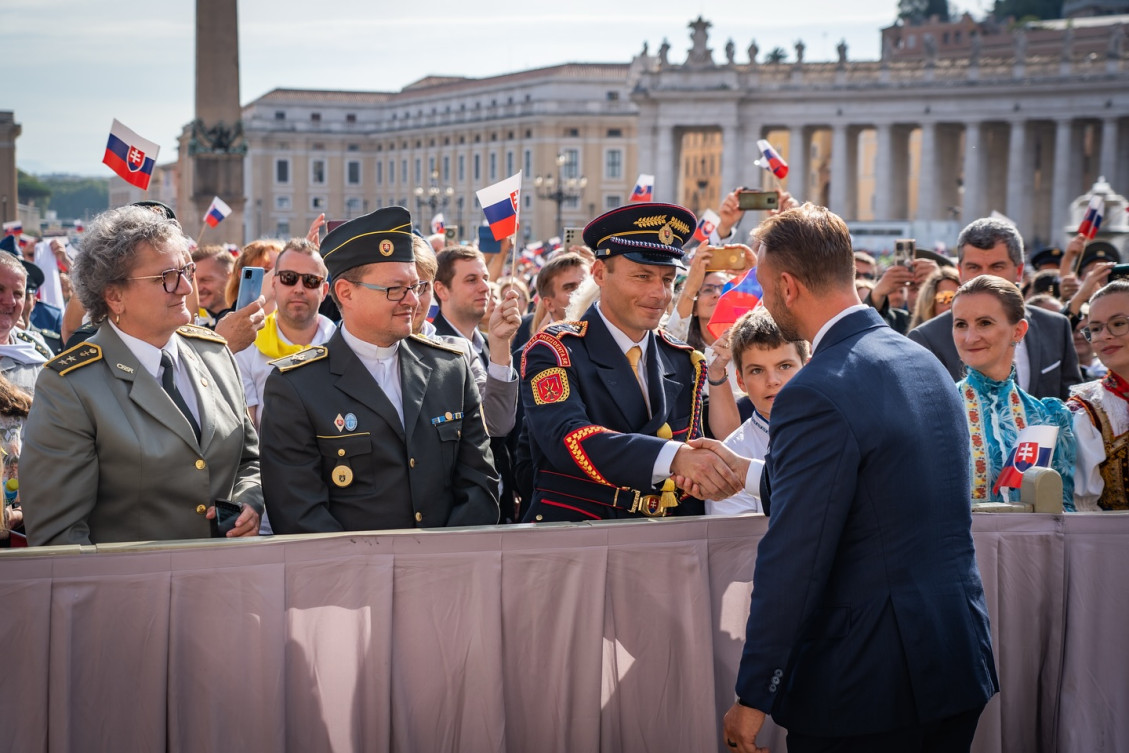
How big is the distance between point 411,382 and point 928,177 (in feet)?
210

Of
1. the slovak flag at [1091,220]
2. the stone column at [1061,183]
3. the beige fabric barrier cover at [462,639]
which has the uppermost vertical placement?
the stone column at [1061,183]

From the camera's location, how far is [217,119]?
20.2 m

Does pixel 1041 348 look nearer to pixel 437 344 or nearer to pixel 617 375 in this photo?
pixel 617 375

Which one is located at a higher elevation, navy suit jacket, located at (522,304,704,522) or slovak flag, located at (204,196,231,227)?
slovak flag, located at (204,196,231,227)

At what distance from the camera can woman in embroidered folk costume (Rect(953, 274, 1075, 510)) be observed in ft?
15.4

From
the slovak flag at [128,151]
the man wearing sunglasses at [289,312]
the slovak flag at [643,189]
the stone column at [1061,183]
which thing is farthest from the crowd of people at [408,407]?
the stone column at [1061,183]

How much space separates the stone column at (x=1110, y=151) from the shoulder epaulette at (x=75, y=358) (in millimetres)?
64596

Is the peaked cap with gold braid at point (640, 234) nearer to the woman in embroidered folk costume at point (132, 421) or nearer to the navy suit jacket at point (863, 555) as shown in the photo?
the navy suit jacket at point (863, 555)

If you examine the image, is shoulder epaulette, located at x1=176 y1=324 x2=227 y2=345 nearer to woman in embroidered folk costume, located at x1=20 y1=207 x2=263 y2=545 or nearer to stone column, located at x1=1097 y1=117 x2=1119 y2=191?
woman in embroidered folk costume, located at x1=20 y1=207 x2=263 y2=545

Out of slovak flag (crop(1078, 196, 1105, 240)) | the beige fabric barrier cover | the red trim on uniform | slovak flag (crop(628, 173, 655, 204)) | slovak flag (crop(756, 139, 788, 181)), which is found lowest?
the beige fabric barrier cover

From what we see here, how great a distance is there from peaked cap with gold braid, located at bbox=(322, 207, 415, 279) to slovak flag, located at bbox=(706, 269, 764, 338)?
2.47 meters

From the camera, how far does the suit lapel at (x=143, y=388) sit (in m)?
3.79

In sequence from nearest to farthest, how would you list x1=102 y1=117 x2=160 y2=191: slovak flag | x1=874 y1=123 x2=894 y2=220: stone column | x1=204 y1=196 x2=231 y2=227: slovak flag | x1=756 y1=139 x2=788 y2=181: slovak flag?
x1=102 y1=117 x2=160 y2=191: slovak flag < x1=756 y1=139 x2=788 y2=181: slovak flag < x1=204 y1=196 x2=231 y2=227: slovak flag < x1=874 y1=123 x2=894 y2=220: stone column

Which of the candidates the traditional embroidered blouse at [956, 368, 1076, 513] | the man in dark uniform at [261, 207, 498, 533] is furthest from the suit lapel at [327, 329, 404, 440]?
the traditional embroidered blouse at [956, 368, 1076, 513]
